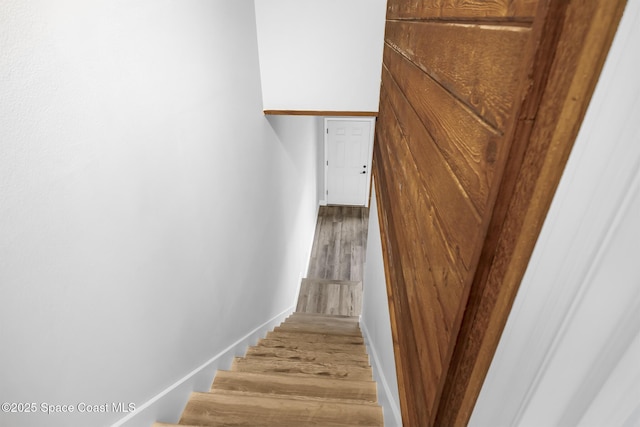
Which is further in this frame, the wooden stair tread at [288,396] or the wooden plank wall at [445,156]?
the wooden stair tread at [288,396]

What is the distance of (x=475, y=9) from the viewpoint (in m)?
0.71

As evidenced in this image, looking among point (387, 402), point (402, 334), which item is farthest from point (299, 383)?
point (402, 334)

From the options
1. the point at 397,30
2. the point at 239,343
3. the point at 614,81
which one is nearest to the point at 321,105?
the point at 397,30

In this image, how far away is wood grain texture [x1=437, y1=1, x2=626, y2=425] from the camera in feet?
1.26

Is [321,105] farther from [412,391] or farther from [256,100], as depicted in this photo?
[412,391]

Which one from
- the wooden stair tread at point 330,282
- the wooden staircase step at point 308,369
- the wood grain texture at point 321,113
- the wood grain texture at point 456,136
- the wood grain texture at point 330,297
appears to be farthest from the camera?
the wooden stair tread at point 330,282

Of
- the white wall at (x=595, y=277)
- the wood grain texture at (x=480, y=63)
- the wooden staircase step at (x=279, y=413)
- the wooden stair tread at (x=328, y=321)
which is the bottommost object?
the wooden stair tread at (x=328, y=321)

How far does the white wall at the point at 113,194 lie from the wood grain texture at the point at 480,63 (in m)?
0.97

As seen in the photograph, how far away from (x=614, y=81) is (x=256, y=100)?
2549 millimetres

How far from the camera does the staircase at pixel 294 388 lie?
5.27ft

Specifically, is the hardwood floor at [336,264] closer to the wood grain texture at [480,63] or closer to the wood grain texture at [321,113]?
the wood grain texture at [321,113]

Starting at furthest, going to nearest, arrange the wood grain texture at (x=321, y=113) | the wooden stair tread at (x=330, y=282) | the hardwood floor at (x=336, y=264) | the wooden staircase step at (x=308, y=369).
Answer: the wooden stair tread at (x=330, y=282) < the hardwood floor at (x=336, y=264) < the wood grain texture at (x=321, y=113) < the wooden staircase step at (x=308, y=369)

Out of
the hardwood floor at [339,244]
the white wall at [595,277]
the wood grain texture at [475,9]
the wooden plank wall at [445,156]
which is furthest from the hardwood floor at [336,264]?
the white wall at [595,277]

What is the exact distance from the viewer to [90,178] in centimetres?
102
